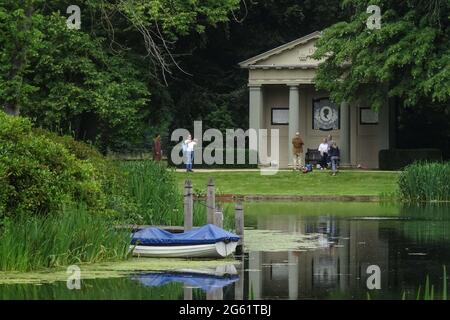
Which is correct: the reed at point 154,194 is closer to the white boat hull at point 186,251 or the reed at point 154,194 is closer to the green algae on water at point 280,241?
the green algae on water at point 280,241

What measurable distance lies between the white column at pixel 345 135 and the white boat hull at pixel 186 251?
40.1 metres

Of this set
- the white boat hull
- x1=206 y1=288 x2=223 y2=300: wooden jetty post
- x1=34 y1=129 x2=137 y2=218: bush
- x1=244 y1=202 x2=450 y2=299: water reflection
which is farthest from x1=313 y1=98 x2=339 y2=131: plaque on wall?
x1=206 y1=288 x2=223 y2=300: wooden jetty post

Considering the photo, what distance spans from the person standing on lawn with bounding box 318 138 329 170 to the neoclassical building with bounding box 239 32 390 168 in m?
2.34

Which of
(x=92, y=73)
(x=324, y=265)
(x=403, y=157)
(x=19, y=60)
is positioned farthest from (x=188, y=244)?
(x=403, y=157)

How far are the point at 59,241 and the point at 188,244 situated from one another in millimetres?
2800

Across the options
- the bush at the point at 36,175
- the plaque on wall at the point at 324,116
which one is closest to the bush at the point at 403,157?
the plaque on wall at the point at 324,116

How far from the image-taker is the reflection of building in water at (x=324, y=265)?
57.6ft

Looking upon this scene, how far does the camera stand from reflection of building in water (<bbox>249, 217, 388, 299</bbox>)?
17.6m

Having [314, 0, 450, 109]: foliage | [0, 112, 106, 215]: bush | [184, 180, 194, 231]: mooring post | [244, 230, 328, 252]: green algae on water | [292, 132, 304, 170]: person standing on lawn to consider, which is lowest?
[244, 230, 328, 252]: green algae on water

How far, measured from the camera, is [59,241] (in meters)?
20.3

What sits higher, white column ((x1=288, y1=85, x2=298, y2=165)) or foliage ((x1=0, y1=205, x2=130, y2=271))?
white column ((x1=288, y1=85, x2=298, y2=165))

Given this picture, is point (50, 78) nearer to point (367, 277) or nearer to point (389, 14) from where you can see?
point (389, 14)

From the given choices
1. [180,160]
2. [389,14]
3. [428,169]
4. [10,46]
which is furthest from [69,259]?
[180,160]

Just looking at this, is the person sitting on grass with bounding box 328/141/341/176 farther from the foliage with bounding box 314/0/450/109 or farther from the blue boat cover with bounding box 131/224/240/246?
the blue boat cover with bounding box 131/224/240/246
